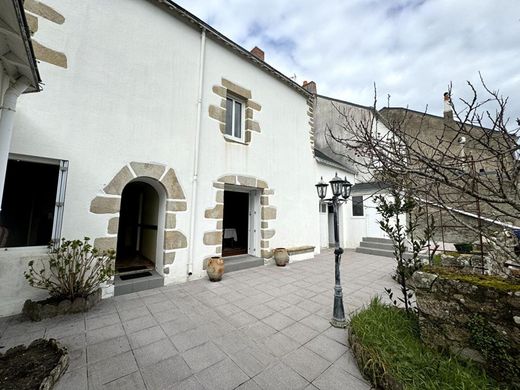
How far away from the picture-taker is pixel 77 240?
346cm

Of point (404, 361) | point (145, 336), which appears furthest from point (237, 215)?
point (404, 361)

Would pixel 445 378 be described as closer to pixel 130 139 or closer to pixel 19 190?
pixel 130 139

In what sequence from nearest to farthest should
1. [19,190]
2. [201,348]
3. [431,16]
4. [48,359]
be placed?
1. [48,359]
2. [201,348]
3. [431,16]
4. [19,190]

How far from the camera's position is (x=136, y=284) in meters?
4.12

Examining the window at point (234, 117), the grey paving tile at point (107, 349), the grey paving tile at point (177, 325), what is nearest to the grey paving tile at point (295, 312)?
the grey paving tile at point (177, 325)

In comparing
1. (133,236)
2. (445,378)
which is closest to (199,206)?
(133,236)

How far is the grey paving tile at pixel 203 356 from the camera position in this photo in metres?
2.20

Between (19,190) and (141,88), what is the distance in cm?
462

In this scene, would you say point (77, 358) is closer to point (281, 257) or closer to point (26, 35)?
point (26, 35)

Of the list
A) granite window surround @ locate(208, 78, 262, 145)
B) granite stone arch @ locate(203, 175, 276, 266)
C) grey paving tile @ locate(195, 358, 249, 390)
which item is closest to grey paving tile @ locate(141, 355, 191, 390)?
grey paving tile @ locate(195, 358, 249, 390)

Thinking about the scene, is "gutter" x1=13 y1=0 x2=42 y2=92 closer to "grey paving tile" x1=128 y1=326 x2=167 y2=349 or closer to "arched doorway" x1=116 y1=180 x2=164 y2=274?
"arched doorway" x1=116 y1=180 x2=164 y2=274

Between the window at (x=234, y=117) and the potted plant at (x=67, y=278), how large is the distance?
419cm

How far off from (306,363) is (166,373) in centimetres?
141

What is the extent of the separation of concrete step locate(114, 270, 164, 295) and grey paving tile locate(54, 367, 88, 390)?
1996 mm
